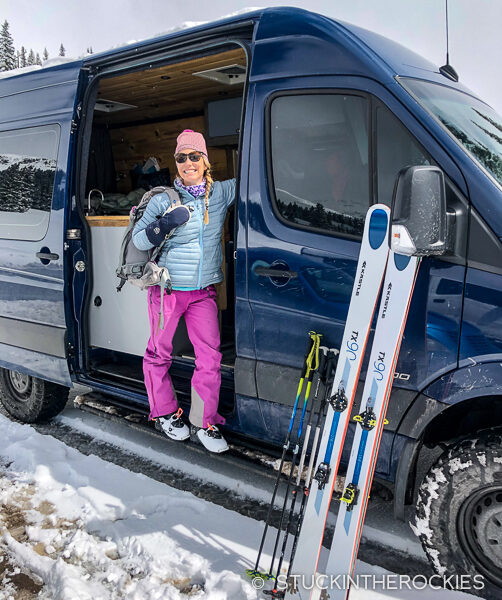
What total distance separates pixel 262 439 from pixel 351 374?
0.86m

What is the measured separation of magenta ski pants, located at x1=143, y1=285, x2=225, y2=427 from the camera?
125 inches

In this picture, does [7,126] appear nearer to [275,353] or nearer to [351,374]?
[275,353]

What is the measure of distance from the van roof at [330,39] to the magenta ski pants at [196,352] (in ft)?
4.52

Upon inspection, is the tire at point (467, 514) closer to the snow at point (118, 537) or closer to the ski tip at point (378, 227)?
the snow at point (118, 537)

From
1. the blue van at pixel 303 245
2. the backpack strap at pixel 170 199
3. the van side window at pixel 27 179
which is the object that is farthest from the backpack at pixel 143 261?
the van side window at pixel 27 179

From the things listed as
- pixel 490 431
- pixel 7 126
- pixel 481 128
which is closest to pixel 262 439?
pixel 490 431

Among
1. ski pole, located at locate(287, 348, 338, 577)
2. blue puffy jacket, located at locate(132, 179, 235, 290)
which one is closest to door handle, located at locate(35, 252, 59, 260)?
blue puffy jacket, located at locate(132, 179, 235, 290)

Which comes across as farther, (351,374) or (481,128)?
(481,128)

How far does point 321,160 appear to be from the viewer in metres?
2.62

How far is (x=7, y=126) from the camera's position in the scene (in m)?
4.18

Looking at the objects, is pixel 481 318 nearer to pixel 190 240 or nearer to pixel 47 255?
pixel 190 240

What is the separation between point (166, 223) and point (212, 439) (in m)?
1.24

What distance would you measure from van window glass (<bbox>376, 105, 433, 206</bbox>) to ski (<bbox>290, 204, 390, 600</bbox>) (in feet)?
0.62

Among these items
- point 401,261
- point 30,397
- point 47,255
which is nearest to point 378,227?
point 401,261
